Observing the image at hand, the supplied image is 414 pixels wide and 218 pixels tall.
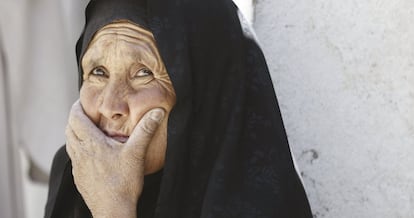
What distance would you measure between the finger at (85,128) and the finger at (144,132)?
0.08 metres

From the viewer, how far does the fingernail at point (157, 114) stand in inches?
73.5

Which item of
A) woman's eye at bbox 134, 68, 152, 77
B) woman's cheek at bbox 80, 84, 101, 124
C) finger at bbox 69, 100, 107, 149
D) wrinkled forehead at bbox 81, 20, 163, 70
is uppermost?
wrinkled forehead at bbox 81, 20, 163, 70

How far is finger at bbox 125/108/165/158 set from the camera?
6.08 ft

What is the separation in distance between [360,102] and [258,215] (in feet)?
2.57

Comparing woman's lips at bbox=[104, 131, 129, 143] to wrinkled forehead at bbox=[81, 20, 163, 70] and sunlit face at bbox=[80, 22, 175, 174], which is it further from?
wrinkled forehead at bbox=[81, 20, 163, 70]

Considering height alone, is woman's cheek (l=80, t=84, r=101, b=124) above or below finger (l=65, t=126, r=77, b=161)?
above

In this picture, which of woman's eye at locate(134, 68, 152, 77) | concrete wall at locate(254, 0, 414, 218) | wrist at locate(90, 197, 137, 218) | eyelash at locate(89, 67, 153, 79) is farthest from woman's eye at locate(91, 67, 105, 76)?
concrete wall at locate(254, 0, 414, 218)

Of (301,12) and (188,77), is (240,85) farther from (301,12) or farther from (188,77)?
(301,12)

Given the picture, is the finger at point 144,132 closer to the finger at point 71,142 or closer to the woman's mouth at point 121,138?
the woman's mouth at point 121,138

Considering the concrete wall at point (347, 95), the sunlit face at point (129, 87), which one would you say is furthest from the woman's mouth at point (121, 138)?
the concrete wall at point (347, 95)

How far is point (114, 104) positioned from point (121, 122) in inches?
2.2

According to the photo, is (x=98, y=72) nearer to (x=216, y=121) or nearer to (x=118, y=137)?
(x=118, y=137)

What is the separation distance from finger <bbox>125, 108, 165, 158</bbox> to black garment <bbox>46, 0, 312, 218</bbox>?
0.14 feet

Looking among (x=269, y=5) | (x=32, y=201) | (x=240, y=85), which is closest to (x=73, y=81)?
(x=32, y=201)
